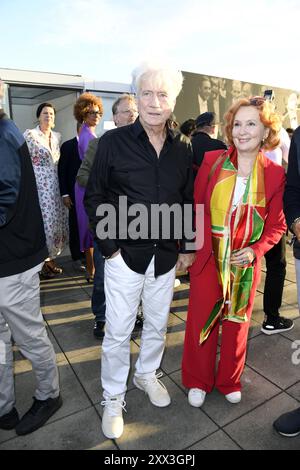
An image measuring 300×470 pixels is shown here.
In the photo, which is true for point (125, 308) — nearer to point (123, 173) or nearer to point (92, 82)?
point (123, 173)

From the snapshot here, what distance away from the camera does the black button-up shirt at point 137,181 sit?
6.01ft

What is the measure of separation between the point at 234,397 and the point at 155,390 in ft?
1.75

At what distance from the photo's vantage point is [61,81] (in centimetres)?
549

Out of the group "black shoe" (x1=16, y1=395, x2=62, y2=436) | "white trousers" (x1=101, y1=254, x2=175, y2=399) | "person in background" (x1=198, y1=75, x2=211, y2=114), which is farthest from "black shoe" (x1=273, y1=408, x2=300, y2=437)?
"person in background" (x1=198, y1=75, x2=211, y2=114)

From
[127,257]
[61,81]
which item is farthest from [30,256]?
[61,81]

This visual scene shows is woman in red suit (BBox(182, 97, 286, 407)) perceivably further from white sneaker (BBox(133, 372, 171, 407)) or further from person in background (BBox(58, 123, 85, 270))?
person in background (BBox(58, 123, 85, 270))

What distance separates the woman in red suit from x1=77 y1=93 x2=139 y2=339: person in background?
893 millimetres

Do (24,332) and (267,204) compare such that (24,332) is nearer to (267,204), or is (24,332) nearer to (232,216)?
(232,216)

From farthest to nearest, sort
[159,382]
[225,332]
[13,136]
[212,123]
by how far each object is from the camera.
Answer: [212,123], [159,382], [225,332], [13,136]

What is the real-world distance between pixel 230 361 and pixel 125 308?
0.84 meters

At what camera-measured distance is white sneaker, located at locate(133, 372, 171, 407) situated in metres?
2.24

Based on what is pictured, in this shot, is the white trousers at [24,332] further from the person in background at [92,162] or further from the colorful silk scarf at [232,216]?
the colorful silk scarf at [232,216]

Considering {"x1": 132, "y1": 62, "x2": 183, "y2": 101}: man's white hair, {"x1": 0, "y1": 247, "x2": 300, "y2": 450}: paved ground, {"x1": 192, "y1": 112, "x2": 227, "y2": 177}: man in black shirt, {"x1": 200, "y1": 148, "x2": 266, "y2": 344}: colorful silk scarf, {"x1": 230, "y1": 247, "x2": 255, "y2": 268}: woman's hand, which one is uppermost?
{"x1": 132, "y1": 62, "x2": 183, "y2": 101}: man's white hair

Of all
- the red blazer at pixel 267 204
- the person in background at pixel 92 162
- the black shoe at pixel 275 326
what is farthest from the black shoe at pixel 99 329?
the black shoe at pixel 275 326
